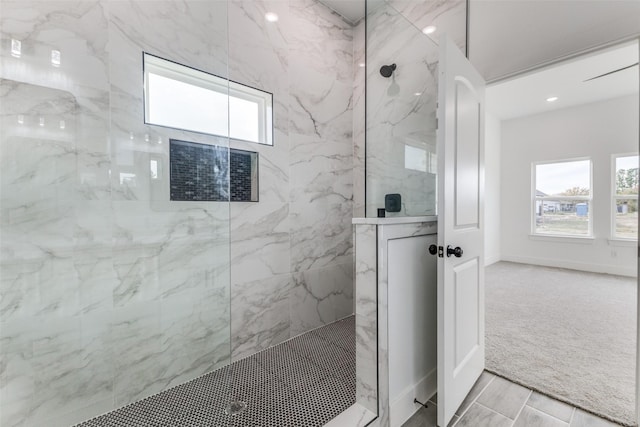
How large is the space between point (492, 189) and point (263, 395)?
565 cm

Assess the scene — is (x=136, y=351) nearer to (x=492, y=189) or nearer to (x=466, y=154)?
(x=466, y=154)

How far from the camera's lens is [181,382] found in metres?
1.73

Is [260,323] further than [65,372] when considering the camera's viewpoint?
Yes

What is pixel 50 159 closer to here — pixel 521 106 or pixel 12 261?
pixel 12 261

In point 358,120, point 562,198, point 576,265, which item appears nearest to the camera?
point 358,120

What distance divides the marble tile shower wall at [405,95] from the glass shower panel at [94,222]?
1209 mm

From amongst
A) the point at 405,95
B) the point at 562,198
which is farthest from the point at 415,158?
the point at 562,198

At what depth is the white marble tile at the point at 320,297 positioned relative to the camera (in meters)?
2.39

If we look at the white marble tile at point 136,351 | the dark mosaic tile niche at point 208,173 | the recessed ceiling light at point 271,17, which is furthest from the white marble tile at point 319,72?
the white marble tile at point 136,351

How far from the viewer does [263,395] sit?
1.60 meters

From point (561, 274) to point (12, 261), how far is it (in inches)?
249

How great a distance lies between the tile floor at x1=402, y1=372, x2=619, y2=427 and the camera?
1433mm

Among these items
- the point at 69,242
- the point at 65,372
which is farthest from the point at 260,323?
the point at 69,242

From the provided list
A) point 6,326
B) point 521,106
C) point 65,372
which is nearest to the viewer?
point 6,326
